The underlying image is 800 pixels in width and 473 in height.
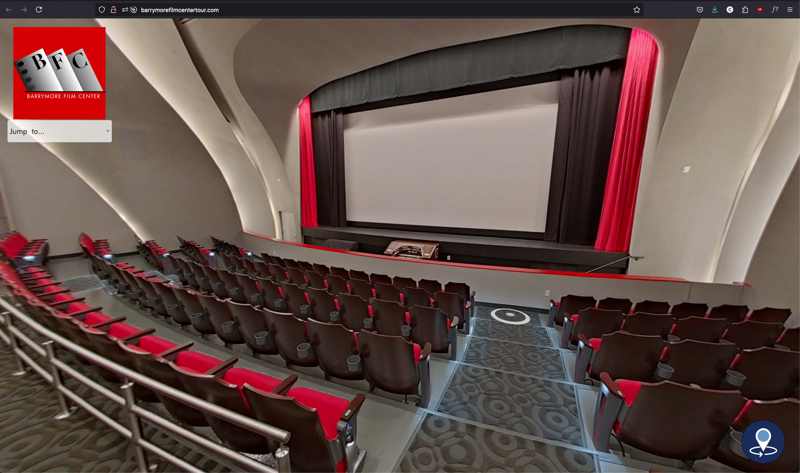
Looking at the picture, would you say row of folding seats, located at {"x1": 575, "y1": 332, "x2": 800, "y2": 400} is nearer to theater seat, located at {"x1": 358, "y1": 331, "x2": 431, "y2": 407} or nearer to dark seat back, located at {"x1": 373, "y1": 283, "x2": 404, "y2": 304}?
theater seat, located at {"x1": 358, "y1": 331, "x2": 431, "y2": 407}

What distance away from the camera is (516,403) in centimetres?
206

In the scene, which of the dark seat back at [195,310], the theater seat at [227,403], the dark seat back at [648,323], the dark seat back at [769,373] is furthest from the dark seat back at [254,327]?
the dark seat back at [769,373]

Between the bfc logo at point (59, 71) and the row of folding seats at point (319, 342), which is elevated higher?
the bfc logo at point (59, 71)

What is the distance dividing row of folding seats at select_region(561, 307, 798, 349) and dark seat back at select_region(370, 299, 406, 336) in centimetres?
170

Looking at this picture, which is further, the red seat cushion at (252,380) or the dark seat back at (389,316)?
the dark seat back at (389,316)

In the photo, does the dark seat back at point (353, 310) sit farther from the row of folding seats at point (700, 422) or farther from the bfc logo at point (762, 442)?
the bfc logo at point (762, 442)

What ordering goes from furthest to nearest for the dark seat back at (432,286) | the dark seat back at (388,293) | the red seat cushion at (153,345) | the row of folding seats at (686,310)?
1. the dark seat back at (432,286)
2. the dark seat back at (388,293)
3. the row of folding seats at (686,310)
4. the red seat cushion at (153,345)

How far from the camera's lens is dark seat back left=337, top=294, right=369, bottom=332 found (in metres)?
2.84

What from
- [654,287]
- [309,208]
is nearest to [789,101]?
[654,287]

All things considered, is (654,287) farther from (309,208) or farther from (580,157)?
(309,208)

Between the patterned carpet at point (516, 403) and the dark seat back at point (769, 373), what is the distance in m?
1.19

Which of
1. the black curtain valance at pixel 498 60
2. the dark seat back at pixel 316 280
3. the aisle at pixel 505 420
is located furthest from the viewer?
the black curtain valance at pixel 498 60

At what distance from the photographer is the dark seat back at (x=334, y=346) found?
6.68ft

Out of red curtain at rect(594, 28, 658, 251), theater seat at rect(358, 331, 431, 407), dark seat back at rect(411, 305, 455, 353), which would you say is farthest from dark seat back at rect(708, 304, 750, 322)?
theater seat at rect(358, 331, 431, 407)
